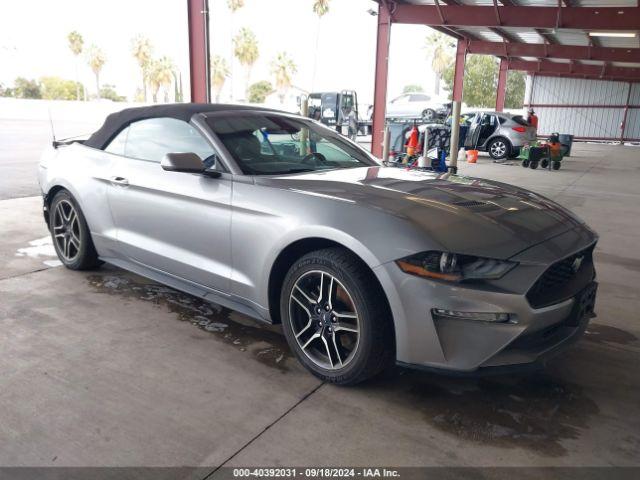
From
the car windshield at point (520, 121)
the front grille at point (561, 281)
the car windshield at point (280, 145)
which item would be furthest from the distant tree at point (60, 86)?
the front grille at point (561, 281)

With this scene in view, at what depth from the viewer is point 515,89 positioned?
194ft

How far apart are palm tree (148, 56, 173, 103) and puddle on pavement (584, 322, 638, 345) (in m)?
60.1

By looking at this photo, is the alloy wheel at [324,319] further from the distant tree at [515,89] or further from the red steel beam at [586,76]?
the distant tree at [515,89]

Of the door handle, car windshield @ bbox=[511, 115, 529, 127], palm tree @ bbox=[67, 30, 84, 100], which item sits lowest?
the door handle

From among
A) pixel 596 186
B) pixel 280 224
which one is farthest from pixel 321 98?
pixel 280 224

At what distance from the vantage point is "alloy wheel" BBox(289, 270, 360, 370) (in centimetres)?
263

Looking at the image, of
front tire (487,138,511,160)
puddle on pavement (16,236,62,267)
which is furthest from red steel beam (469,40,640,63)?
puddle on pavement (16,236,62,267)

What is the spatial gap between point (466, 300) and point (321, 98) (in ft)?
69.9

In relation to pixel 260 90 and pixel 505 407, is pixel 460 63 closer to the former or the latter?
pixel 505 407

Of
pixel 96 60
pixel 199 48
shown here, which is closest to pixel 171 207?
pixel 199 48

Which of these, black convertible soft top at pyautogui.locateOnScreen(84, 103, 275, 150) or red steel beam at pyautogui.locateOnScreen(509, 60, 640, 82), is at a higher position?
red steel beam at pyautogui.locateOnScreen(509, 60, 640, 82)

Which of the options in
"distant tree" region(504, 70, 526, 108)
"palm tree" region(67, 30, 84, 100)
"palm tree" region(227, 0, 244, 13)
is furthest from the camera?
"palm tree" region(67, 30, 84, 100)

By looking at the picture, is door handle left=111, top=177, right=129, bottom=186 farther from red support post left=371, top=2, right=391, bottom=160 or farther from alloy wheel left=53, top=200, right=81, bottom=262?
red support post left=371, top=2, right=391, bottom=160

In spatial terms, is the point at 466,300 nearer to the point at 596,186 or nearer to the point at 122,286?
the point at 122,286
